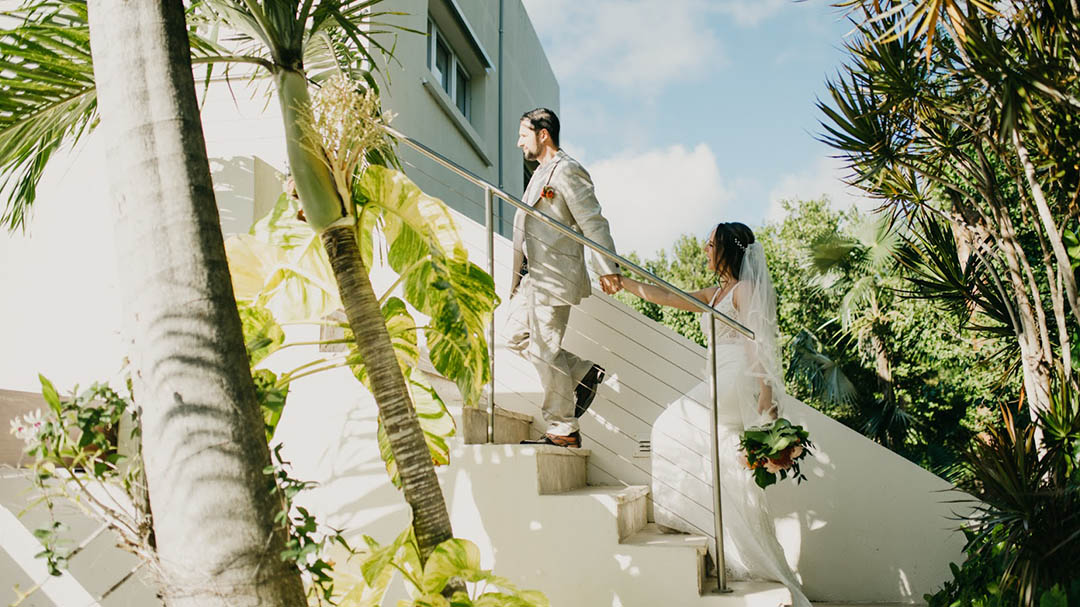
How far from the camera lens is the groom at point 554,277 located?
12.5 ft

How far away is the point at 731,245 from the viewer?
412 cm

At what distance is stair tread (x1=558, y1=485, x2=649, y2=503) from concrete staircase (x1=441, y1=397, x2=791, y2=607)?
0.07ft

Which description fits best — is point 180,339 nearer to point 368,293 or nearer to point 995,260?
point 368,293

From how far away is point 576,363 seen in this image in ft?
12.8

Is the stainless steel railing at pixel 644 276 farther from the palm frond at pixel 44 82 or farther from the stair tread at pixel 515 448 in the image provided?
the palm frond at pixel 44 82

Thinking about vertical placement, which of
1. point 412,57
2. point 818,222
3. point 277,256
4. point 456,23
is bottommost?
point 277,256

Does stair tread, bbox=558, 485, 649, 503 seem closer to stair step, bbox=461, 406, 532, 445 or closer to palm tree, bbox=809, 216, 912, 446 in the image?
stair step, bbox=461, 406, 532, 445

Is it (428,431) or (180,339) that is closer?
(180,339)

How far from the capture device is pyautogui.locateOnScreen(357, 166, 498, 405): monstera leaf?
2641 mm

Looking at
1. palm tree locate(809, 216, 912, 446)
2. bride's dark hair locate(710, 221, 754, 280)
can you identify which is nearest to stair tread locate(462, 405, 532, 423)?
bride's dark hair locate(710, 221, 754, 280)

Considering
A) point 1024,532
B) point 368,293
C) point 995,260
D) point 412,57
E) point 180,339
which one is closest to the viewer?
point 180,339

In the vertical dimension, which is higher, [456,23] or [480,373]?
[456,23]

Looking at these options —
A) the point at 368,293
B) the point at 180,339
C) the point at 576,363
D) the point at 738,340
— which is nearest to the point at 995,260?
the point at 738,340

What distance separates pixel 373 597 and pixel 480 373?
0.85 metres
